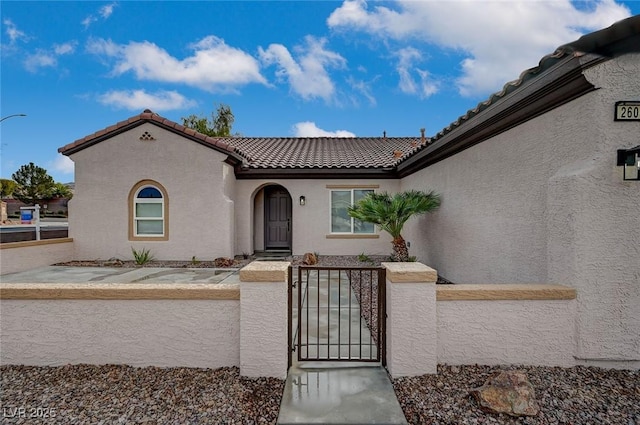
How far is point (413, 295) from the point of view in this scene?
4020mm

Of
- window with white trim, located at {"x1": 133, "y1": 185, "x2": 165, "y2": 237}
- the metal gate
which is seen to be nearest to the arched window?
window with white trim, located at {"x1": 133, "y1": 185, "x2": 165, "y2": 237}

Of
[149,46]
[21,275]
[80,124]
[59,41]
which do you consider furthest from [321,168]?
[80,124]

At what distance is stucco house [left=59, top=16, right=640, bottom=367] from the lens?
4.02 meters

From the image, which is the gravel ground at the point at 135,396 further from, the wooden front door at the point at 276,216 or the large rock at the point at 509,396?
the wooden front door at the point at 276,216

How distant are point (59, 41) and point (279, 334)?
72.4 ft

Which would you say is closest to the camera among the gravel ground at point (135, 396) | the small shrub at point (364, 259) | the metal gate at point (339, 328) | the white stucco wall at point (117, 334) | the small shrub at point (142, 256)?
the gravel ground at point (135, 396)

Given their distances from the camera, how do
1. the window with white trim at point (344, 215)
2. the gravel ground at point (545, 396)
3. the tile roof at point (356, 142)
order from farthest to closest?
the window with white trim at point (344, 215) < the tile roof at point (356, 142) < the gravel ground at point (545, 396)

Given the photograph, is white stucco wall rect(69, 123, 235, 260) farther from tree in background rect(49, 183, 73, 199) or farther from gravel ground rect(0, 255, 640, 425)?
tree in background rect(49, 183, 73, 199)

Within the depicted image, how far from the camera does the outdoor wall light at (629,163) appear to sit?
3881 millimetres

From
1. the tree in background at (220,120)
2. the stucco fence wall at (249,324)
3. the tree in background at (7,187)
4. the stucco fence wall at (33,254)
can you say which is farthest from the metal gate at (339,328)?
the tree in background at (7,187)

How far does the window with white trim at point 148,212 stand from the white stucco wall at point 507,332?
1108 cm

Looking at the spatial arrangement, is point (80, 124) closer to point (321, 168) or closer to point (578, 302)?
point (321, 168)

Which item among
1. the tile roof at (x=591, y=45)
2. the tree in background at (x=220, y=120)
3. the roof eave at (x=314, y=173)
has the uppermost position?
the tree in background at (x=220, y=120)

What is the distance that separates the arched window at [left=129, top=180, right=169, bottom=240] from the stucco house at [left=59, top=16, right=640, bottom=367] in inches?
2.0
